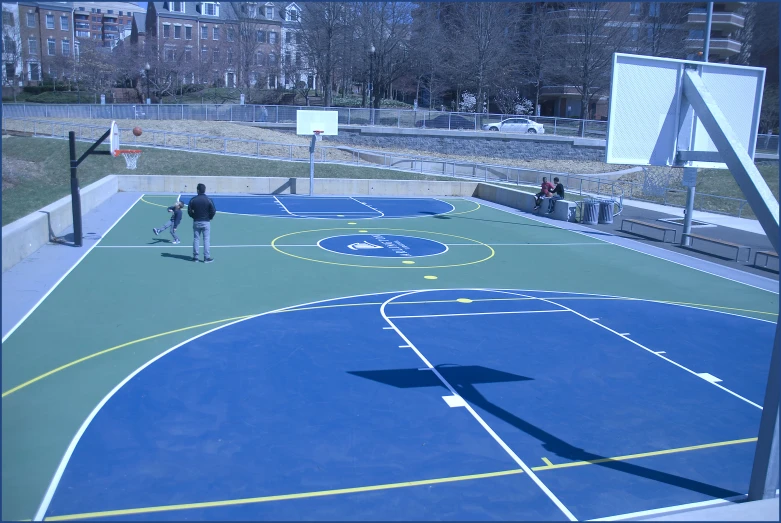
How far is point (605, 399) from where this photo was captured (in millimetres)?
9727

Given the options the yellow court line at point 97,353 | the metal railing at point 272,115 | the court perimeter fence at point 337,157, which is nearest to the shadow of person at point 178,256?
the yellow court line at point 97,353

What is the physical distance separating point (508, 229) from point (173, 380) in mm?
17201

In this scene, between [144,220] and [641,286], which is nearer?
[641,286]

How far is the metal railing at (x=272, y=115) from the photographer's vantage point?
142 feet

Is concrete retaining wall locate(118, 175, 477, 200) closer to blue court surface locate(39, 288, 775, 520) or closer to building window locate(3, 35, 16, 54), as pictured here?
blue court surface locate(39, 288, 775, 520)

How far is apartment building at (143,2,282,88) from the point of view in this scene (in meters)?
62.5

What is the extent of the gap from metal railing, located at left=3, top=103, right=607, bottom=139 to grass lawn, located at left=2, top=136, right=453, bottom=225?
7208 millimetres

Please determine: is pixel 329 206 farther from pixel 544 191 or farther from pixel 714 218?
pixel 714 218

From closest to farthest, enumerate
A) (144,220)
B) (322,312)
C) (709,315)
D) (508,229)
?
(322,312)
(709,315)
(144,220)
(508,229)

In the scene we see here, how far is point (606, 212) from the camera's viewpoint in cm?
2694

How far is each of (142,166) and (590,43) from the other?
116 ft

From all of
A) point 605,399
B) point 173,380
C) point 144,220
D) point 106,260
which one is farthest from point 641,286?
point 144,220

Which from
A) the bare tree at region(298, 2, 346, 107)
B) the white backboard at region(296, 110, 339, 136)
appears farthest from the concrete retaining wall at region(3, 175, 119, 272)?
the bare tree at region(298, 2, 346, 107)

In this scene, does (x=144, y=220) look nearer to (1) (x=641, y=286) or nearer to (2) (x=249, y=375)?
(2) (x=249, y=375)
